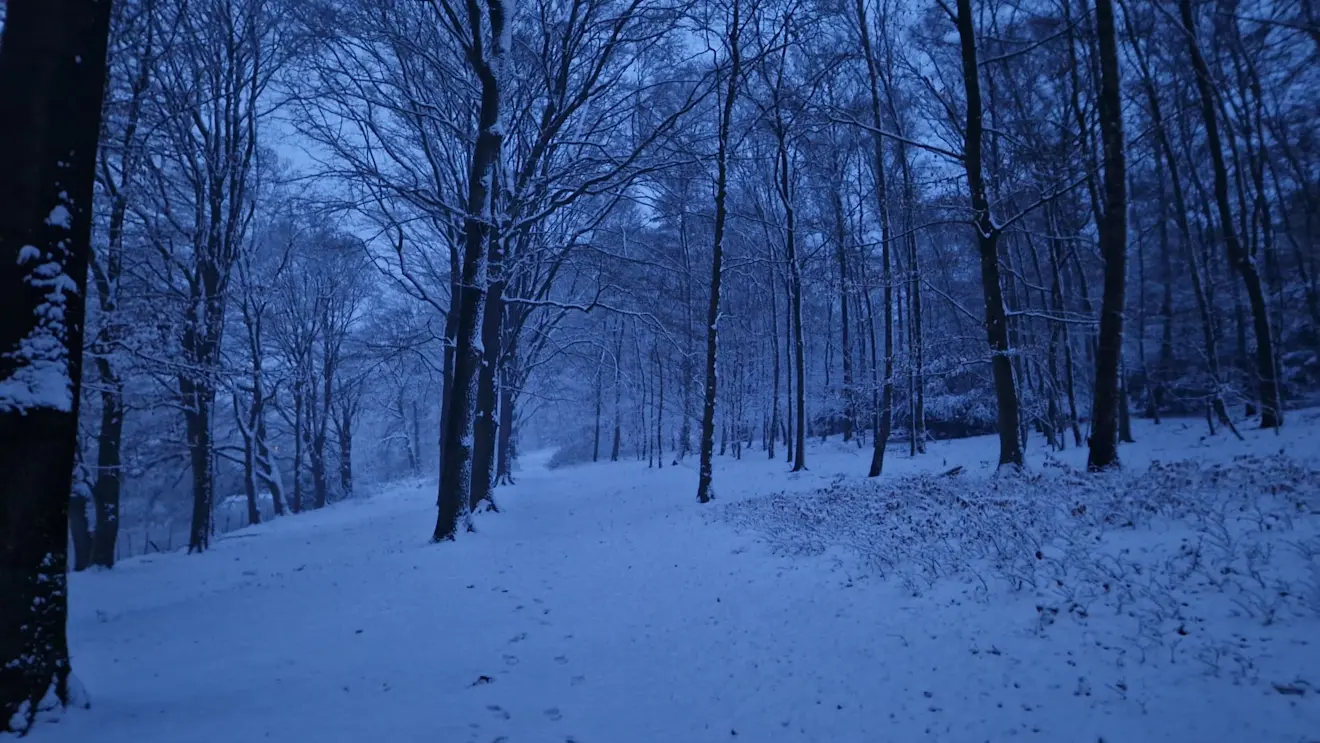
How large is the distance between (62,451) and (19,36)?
2.48 meters

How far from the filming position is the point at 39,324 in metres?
3.62

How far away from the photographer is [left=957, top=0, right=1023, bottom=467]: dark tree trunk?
419 inches

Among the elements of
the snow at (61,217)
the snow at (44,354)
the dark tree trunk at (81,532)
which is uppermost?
the snow at (61,217)

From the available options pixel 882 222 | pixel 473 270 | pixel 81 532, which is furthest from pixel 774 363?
pixel 81 532

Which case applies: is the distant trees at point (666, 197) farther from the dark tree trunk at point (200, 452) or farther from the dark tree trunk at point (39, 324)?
the dark tree trunk at point (39, 324)

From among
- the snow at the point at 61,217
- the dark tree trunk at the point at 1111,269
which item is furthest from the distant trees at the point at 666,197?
the snow at the point at 61,217

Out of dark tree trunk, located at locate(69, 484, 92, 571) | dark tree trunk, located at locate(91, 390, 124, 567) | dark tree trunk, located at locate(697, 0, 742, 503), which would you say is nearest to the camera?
dark tree trunk, located at locate(91, 390, 124, 567)

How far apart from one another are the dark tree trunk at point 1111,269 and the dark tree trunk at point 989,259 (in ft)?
4.42

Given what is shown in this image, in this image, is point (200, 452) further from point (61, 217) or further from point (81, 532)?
point (61, 217)

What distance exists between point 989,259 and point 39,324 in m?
12.1

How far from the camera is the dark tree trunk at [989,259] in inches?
419

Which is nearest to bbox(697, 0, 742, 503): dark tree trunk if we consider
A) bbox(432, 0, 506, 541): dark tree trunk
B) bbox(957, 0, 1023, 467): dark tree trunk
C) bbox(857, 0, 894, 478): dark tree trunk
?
bbox(857, 0, 894, 478): dark tree trunk

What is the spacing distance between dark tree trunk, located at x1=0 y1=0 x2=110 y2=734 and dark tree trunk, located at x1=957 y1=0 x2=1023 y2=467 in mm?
11424

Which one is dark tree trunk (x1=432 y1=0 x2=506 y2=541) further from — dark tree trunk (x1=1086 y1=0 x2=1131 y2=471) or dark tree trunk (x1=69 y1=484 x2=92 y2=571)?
dark tree trunk (x1=69 y1=484 x2=92 y2=571)
